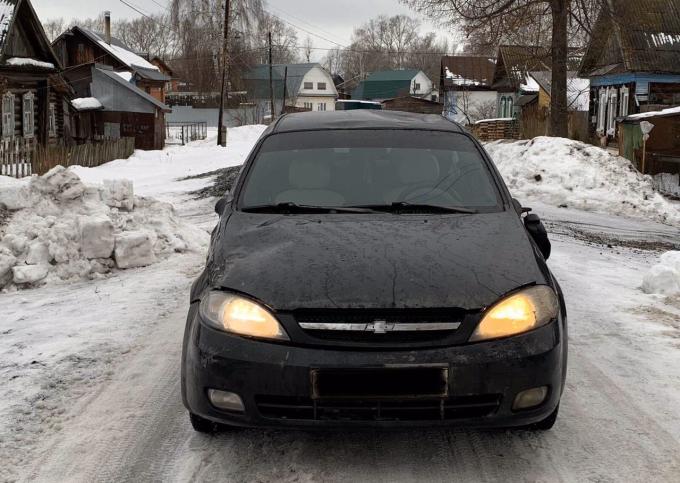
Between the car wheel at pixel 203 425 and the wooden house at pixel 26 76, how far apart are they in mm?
26063

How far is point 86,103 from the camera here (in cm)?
4006

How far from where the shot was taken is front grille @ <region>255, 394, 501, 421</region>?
298 centimetres

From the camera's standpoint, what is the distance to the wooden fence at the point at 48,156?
21958 mm

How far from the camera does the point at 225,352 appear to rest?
10.0ft

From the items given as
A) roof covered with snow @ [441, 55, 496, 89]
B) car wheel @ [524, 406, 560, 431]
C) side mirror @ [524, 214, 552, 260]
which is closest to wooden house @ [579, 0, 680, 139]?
side mirror @ [524, 214, 552, 260]

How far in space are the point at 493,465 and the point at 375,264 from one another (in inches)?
41.3

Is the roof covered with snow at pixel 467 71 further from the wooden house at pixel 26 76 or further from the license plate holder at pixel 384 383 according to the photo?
the license plate holder at pixel 384 383

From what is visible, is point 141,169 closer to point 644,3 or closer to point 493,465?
point 644,3

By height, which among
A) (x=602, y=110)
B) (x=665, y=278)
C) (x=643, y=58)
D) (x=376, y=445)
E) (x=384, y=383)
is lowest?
(x=376, y=445)

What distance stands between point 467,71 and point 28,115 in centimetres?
4492

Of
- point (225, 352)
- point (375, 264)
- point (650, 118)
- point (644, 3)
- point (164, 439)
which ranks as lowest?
point (164, 439)

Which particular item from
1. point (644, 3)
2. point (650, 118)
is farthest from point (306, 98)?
point (650, 118)

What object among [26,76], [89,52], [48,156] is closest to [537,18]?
[48,156]

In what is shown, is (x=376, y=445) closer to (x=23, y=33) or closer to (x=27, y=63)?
(x=27, y=63)
